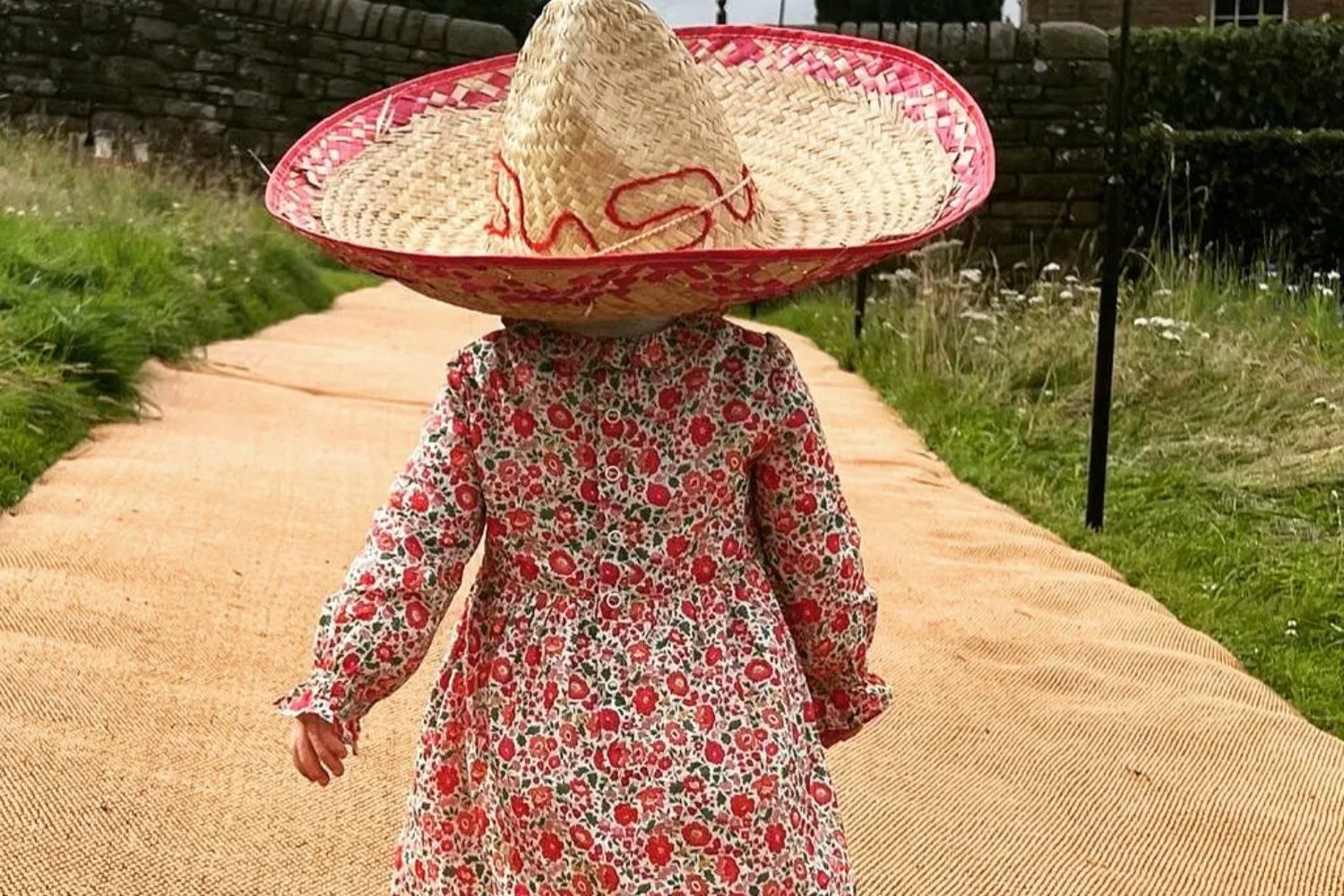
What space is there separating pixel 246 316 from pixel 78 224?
90 cm

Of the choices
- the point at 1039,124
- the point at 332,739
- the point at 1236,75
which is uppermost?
the point at 1236,75

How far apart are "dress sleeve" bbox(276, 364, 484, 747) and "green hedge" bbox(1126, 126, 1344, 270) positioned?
8.63m

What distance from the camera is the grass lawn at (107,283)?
183 inches

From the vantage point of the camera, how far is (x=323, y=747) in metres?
1.70

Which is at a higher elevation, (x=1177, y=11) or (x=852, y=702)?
(x=1177, y=11)

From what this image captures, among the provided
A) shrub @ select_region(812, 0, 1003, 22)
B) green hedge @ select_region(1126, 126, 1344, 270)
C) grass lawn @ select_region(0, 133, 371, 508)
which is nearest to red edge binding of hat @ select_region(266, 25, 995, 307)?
grass lawn @ select_region(0, 133, 371, 508)

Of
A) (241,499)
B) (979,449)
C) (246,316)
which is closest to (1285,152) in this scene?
(979,449)

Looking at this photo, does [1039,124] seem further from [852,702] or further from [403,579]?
[403,579]

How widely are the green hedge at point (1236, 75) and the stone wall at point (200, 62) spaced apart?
5.10 metres

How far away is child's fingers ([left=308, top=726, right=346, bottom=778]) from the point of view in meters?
1.70

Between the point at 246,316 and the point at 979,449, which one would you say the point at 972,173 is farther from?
the point at 246,316

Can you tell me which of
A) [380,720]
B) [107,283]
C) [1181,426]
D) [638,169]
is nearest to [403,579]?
[638,169]

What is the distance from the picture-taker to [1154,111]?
11.2 meters

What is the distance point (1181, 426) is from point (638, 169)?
4672 mm
